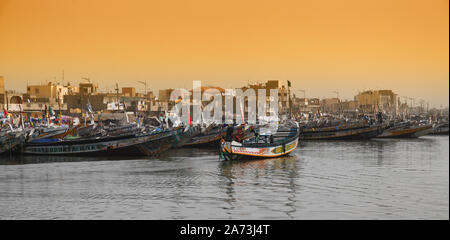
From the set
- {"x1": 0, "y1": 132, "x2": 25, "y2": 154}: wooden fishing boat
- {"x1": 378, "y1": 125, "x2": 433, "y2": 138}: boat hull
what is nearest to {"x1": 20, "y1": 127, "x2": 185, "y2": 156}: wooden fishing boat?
{"x1": 0, "y1": 132, "x2": 25, "y2": 154}: wooden fishing boat

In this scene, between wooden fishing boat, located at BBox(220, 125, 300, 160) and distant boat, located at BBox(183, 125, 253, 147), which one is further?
distant boat, located at BBox(183, 125, 253, 147)

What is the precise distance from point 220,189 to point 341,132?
160ft

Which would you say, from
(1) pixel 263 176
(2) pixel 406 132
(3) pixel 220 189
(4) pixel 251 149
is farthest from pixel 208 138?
(2) pixel 406 132

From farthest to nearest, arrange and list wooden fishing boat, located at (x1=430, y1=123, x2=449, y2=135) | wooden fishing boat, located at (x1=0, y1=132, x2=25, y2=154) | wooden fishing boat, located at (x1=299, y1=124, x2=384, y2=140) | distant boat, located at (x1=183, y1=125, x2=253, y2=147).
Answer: wooden fishing boat, located at (x1=430, y1=123, x2=449, y2=135)
wooden fishing boat, located at (x1=299, y1=124, x2=384, y2=140)
distant boat, located at (x1=183, y1=125, x2=253, y2=147)
wooden fishing boat, located at (x1=0, y1=132, x2=25, y2=154)

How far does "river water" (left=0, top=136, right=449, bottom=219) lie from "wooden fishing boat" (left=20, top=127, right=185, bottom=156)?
2.01 metres

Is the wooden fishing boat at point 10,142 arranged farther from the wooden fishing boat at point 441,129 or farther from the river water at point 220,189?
the wooden fishing boat at point 441,129

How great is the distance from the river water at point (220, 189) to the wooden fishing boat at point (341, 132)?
32.2 m

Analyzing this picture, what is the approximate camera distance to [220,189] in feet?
80.9

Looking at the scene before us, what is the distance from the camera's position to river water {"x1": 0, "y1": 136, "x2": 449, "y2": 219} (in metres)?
19.3

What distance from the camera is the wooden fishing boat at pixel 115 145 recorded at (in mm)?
39719

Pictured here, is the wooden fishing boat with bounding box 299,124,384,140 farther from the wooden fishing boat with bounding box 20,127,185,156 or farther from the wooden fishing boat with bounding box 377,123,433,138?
the wooden fishing boat with bounding box 20,127,185,156
